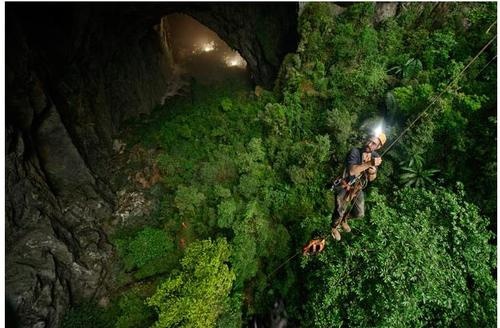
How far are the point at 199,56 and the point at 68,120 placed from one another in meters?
16.1

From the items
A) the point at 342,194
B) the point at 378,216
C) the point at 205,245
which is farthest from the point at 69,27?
the point at 378,216

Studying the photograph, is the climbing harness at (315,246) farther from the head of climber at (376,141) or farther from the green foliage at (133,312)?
the green foliage at (133,312)

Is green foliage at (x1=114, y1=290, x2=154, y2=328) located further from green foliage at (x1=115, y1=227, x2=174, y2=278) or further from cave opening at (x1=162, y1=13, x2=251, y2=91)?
cave opening at (x1=162, y1=13, x2=251, y2=91)

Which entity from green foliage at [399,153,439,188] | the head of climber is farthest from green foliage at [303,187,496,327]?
the head of climber

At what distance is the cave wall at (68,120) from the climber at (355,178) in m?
9.58

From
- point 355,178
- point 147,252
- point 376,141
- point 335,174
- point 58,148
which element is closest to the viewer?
point 376,141

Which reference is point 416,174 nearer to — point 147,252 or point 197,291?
point 197,291

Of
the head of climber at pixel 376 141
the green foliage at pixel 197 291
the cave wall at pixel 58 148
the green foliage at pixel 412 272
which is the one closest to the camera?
the head of climber at pixel 376 141

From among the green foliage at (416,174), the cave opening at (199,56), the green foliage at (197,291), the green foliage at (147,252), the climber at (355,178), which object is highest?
the climber at (355,178)

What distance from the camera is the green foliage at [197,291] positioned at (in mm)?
9523

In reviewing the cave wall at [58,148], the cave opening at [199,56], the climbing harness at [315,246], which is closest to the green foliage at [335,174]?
the climbing harness at [315,246]

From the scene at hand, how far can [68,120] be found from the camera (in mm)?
13062

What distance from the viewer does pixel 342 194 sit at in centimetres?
771

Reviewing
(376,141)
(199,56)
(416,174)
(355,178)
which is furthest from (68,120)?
(199,56)
